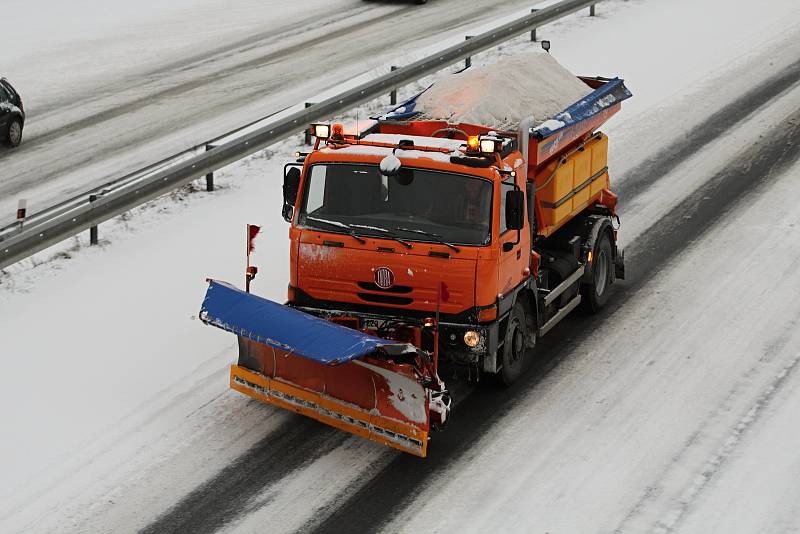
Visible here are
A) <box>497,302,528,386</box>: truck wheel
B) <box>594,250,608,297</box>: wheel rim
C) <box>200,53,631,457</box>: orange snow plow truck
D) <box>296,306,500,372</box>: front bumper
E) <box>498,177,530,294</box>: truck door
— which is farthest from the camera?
<box>594,250,608,297</box>: wheel rim

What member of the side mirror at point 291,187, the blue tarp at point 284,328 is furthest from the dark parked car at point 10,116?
the blue tarp at point 284,328

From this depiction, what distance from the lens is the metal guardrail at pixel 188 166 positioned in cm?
1332

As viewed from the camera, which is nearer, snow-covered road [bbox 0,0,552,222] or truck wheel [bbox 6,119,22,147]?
snow-covered road [bbox 0,0,552,222]

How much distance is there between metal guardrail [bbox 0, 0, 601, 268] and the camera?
13.3 meters

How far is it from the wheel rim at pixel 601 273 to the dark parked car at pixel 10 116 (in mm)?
9544

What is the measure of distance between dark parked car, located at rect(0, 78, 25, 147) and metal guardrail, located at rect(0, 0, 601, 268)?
2.49 meters

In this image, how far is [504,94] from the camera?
40.4 feet

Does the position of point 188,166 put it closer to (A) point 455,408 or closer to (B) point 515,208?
(A) point 455,408

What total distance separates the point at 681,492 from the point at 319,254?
3550mm

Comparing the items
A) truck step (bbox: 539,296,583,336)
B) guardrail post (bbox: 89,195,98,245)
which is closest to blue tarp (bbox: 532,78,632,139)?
truck step (bbox: 539,296,583,336)

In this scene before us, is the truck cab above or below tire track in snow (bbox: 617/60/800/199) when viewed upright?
above

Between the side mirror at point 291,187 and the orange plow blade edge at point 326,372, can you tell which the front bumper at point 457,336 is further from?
the side mirror at point 291,187

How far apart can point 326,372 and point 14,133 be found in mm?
10141

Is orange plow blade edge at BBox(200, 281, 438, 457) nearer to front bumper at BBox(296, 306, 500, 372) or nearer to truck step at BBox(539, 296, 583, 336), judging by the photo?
front bumper at BBox(296, 306, 500, 372)
